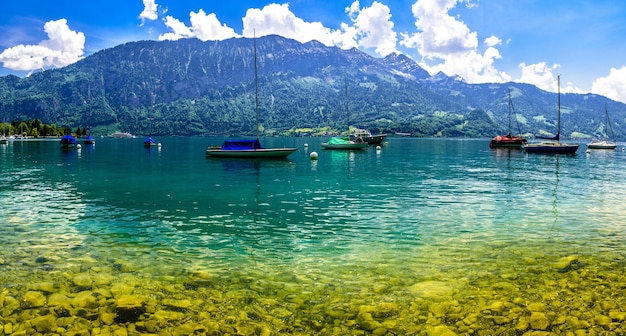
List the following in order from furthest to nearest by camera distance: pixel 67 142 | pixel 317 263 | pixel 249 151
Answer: pixel 67 142, pixel 249 151, pixel 317 263

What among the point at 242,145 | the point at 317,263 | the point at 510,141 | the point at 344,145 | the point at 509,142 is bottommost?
the point at 317,263

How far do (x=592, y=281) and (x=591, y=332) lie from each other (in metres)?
5.07

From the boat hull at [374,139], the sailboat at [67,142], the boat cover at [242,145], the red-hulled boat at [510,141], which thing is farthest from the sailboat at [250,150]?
the red-hulled boat at [510,141]

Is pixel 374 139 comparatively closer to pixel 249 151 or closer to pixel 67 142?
pixel 249 151

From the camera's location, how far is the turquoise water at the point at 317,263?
39.4ft

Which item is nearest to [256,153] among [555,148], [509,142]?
[555,148]

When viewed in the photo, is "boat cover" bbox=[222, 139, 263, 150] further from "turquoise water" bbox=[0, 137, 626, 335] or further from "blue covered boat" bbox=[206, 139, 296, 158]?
"turquoise water" bbox=[0, 137, 626, 335]

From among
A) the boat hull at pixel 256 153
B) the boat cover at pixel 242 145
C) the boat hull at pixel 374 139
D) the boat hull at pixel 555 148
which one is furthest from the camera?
the boat hull at pixel 374 139

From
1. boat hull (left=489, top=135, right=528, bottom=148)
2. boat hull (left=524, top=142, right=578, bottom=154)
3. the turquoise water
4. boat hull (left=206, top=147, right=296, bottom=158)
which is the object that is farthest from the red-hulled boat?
the turquoise water

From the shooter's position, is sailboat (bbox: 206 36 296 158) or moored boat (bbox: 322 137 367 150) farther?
moored boat (bbox: 322 137 367 150)

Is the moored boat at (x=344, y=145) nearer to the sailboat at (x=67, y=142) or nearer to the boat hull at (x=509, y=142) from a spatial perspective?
the boat hull at (x=509, y=142)

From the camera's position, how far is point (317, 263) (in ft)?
57.9

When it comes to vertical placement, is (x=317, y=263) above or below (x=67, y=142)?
below

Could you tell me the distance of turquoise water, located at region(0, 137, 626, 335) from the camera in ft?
39.4
